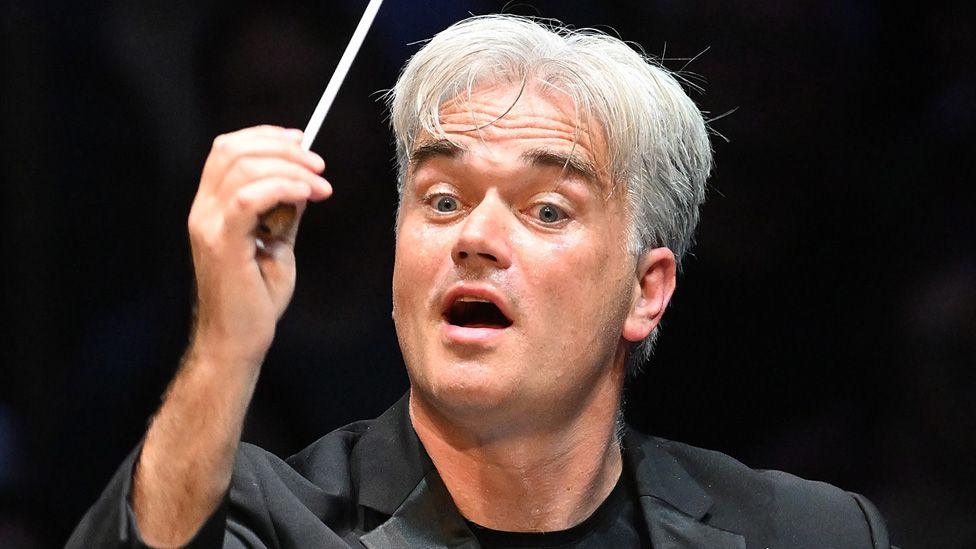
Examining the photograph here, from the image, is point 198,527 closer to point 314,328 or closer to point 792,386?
point 314,328

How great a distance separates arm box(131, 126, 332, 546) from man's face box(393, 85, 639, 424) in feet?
1.21

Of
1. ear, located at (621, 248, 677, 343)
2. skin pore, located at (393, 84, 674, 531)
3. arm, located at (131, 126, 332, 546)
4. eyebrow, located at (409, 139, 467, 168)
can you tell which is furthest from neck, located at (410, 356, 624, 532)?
arm, located at (131, 126, 332, 546)

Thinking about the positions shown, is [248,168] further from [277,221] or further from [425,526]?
[425,526]

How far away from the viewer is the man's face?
1.92 m

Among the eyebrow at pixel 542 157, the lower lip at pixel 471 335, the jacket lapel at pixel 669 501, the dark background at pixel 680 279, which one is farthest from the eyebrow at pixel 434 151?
the jacket lapel at pixel 669 501

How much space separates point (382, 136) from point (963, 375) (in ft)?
3.43

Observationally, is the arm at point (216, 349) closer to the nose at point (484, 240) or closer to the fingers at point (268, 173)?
the fingers at point (268, 173)

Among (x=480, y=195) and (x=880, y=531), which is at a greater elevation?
(x=480, y=195)

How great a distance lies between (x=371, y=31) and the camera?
2.45m

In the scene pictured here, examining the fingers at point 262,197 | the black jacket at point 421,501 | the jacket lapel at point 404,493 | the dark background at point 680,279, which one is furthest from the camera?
the dark background at point 680,279

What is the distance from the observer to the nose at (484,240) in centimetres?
191

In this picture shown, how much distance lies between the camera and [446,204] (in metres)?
2.01

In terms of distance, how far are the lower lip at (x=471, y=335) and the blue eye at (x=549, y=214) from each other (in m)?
0.17

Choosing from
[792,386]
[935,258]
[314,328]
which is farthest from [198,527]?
[935,258]
